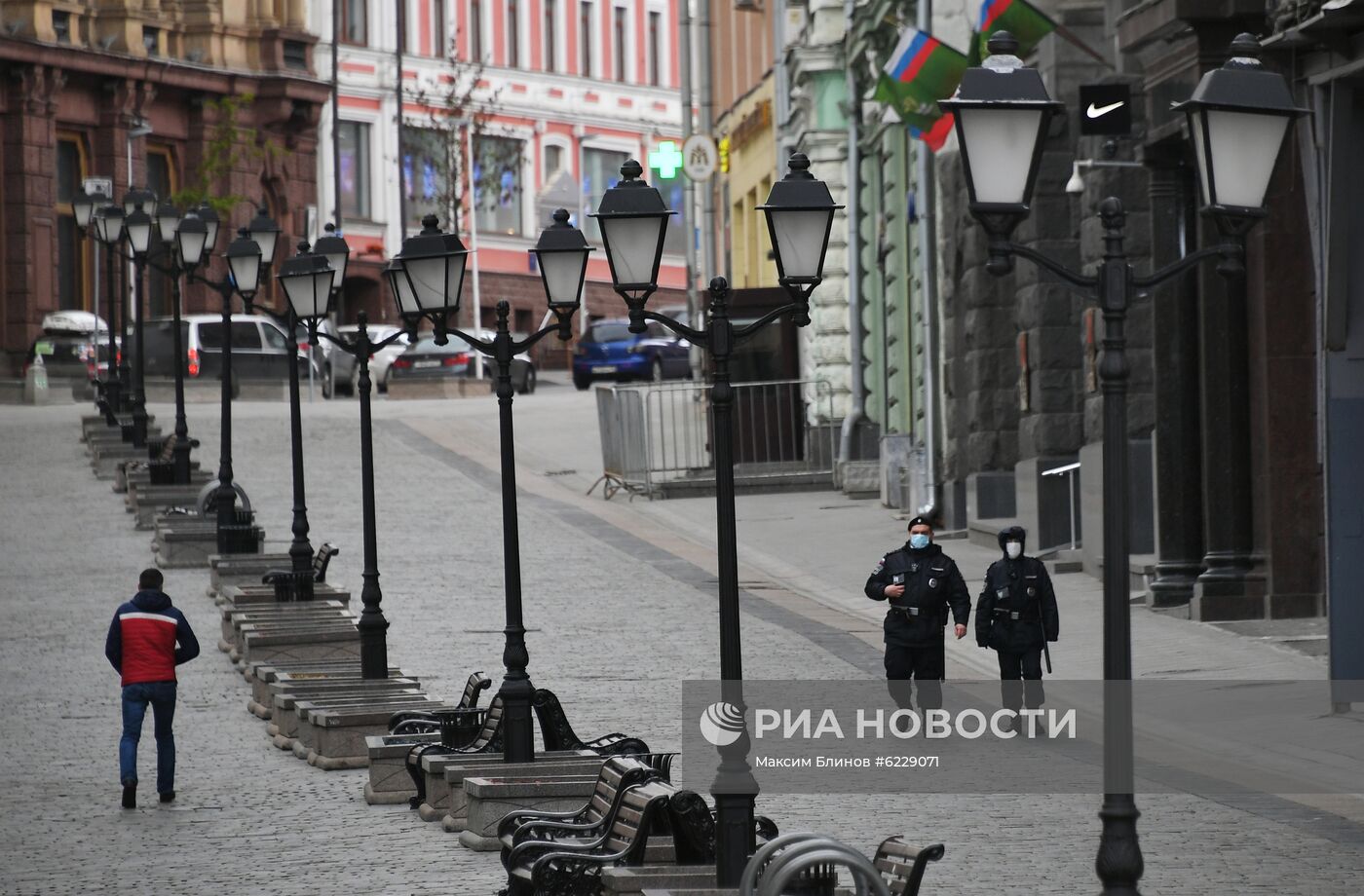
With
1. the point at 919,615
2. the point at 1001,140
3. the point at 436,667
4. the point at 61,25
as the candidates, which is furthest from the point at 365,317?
the point at 61,25

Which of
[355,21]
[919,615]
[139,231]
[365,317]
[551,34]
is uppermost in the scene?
[551,34]

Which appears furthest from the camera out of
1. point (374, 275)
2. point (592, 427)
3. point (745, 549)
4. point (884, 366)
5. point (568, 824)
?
point (374, 275)

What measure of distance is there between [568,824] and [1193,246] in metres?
12.6

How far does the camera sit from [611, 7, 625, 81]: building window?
8138 cm

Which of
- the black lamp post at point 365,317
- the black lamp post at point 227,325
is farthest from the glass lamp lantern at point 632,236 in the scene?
the black lamp post at point 227,325

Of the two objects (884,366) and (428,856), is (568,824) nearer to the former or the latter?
(428,856)

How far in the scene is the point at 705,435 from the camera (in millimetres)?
36750

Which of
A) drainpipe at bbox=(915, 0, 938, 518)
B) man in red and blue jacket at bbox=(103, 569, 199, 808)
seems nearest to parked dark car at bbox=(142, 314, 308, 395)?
drainpipe at bbox=(915, 0, 938, 518)

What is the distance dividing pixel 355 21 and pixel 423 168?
4.19 meters

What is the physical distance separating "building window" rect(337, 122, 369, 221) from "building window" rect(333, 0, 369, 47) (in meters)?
2.24

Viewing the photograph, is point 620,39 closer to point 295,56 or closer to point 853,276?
point 295,56

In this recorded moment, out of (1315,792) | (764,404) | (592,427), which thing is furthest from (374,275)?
(1315,792)

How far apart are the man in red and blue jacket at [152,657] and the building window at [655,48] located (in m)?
67.0

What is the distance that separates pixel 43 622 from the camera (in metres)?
23.9
